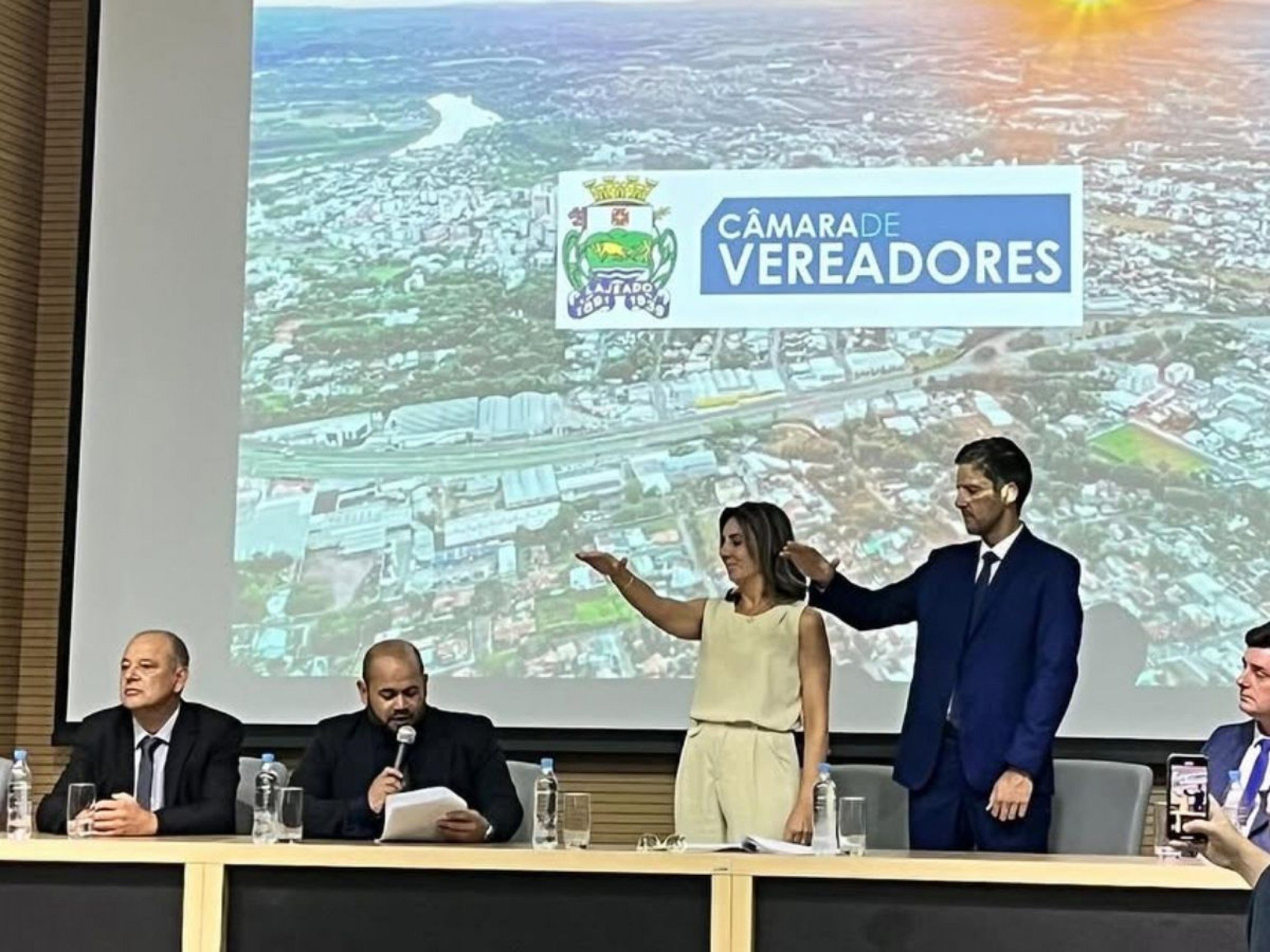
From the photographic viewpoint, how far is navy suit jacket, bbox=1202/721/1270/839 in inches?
150

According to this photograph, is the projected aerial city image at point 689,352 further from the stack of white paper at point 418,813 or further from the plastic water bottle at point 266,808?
the stack of white paper at point 418,813

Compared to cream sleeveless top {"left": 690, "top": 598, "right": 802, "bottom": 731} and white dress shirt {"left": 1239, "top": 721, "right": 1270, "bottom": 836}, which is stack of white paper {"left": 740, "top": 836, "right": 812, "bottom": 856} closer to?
cream sleeveless top {"left": 690, "top": 598, "right": 802, "bottom": 731}

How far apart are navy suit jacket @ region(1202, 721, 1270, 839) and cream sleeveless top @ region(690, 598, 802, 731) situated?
85cm

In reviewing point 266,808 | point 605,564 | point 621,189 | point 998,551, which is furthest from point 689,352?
point 266,808

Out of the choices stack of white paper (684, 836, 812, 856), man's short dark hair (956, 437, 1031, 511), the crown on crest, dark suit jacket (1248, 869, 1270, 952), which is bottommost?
stack of white paper (684, 836, 812, 856)

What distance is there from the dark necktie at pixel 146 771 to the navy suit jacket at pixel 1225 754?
7.19ft

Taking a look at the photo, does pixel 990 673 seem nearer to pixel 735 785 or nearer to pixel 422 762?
pixel 735 785

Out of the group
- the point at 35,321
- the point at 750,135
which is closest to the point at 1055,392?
the point at 750,135

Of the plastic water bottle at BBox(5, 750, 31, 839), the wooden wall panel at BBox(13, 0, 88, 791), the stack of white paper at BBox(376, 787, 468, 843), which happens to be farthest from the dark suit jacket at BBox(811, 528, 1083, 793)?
the wooden wall panel at BBox(13, 0, 88, 791)

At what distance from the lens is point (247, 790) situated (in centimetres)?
422

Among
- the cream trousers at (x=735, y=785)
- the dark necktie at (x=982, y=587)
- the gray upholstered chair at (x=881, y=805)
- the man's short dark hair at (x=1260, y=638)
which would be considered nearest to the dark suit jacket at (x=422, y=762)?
the cream trousers at (x=735, y=785)

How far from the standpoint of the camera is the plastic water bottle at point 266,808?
3562mm

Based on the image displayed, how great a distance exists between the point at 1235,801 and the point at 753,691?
102 cm

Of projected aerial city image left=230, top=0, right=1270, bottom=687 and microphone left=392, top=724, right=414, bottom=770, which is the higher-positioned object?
projected aerial city image left=230, top=0, right=1270, bottom=687
